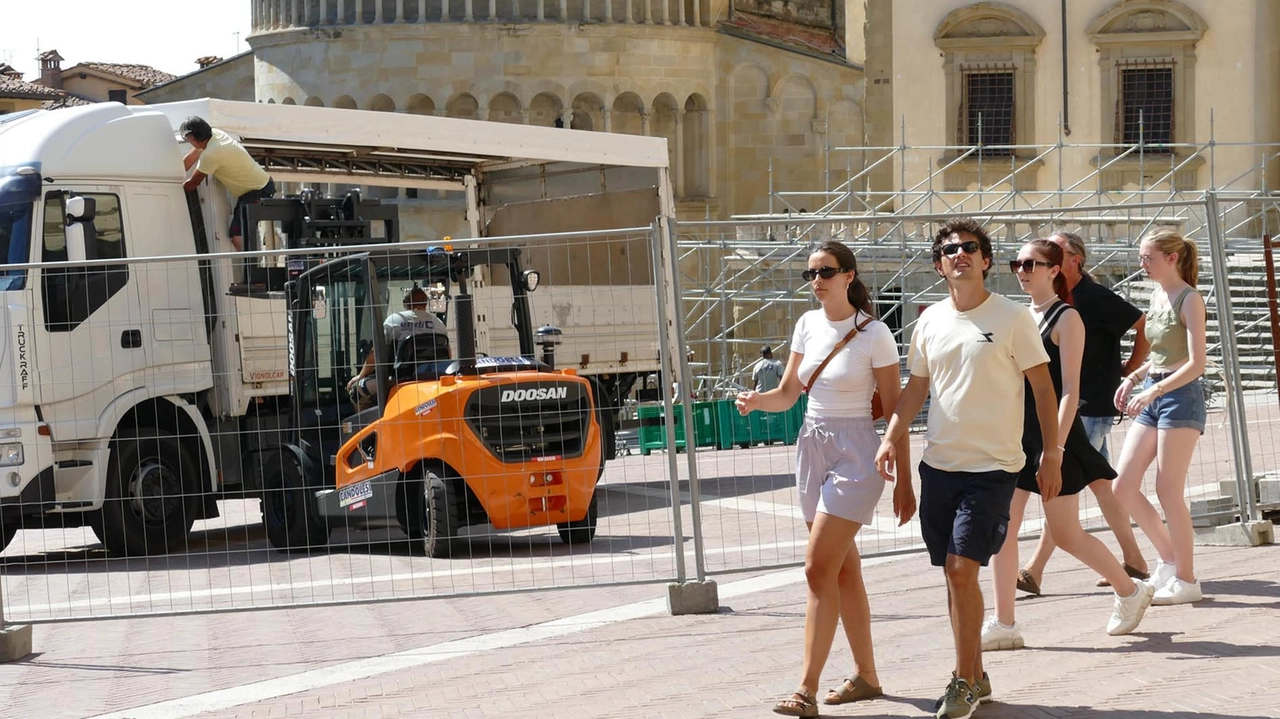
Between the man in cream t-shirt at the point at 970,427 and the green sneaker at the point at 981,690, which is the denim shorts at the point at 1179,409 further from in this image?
the green sneaker at the point at 981,690

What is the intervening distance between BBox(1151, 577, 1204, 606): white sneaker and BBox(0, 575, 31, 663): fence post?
541 cm

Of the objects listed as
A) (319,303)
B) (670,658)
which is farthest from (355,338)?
(670,658)

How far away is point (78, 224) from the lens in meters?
12.2

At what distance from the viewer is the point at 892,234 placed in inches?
1177

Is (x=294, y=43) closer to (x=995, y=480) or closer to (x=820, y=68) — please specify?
(x=820, y=68)

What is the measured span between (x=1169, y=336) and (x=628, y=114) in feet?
122

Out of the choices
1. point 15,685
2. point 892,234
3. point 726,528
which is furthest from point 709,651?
point 892,234

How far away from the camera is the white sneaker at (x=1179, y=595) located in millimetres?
7801

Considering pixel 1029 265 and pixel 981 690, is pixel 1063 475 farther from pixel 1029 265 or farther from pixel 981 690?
pixel 981 690

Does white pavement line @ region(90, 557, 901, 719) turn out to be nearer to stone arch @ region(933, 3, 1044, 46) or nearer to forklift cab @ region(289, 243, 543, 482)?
forklift cab @ region(289, 243, 543, 482)

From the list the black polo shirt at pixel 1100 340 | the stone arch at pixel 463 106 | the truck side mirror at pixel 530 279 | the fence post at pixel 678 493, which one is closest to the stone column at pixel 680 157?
the stone arch at pixel 463 106

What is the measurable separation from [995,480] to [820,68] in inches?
1613

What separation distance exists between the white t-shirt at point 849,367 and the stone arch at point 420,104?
3767cm

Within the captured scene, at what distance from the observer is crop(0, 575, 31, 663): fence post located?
8289mm
